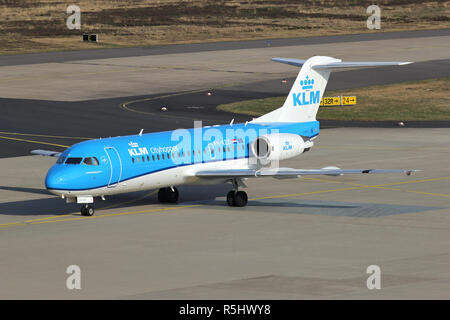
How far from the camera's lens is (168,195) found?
43.5 m

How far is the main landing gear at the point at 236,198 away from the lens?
140ft

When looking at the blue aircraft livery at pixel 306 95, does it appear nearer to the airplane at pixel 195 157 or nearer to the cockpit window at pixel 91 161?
the airplane at pixel 195 157

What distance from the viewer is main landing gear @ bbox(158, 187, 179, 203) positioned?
4347 centimetres

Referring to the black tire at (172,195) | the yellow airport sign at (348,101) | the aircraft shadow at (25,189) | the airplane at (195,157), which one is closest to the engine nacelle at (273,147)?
the airplane at (195,157)

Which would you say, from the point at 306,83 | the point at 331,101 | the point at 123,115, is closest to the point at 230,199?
the point at 306,83

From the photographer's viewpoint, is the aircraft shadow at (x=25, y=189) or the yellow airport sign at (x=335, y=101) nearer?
the aircraft shadow at (x=25, y=189)

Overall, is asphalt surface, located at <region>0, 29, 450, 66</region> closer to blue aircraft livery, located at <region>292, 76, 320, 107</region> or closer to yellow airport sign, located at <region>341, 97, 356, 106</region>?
yellow airport sign, located at <region>341, 97, 356, 106</region>

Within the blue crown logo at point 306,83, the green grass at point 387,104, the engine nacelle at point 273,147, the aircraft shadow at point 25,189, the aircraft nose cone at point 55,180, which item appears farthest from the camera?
the green grass at point 387,104

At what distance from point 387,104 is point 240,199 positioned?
35254mm

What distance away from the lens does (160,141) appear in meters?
41.8

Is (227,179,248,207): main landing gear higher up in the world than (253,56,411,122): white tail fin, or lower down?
lower down

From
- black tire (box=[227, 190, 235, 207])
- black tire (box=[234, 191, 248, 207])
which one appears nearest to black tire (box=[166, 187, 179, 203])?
black tire (box=[227, 190, 235, 207])

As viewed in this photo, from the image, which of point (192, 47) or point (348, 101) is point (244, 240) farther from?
point (192, 47)

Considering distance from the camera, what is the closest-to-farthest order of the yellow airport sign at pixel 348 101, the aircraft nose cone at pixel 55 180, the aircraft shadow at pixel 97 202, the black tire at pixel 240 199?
the aircraft nose cone at pixel 55 180, the aircraft shadow at pixel 97 202, the black tire at pixel 240 199, the yellow airport sign at pixel 348 101
